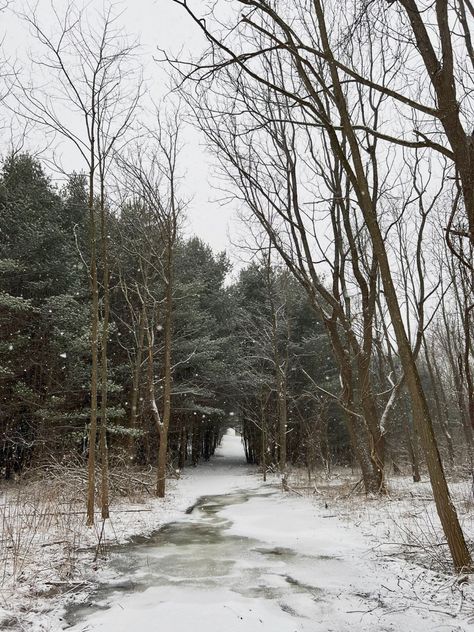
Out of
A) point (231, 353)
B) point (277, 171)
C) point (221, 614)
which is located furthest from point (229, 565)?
point (231, 353)

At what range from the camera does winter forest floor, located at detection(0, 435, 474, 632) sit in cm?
348

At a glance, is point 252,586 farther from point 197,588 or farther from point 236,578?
point 197,588

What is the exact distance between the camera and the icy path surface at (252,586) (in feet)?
11.3

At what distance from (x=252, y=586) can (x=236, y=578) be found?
0.34 m

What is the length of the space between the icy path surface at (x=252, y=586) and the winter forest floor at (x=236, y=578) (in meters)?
0.01

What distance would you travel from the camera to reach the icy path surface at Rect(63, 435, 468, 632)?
135 inches

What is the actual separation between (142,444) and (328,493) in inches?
488

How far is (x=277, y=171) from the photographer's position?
11656 millimetres

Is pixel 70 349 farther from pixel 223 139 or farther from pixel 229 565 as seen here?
pixel 229 565

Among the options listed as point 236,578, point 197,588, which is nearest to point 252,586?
point 236,578

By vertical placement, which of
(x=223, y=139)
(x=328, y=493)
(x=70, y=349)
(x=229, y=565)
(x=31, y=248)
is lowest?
(x=328, y=493)

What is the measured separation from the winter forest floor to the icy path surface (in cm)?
1

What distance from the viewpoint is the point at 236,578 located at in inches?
183

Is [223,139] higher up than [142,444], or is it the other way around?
[223,139]
